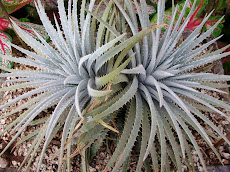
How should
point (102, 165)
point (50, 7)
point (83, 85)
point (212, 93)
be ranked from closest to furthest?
point (83, 85)
point (102, 165)
point (212, 93)
point (50, 7)

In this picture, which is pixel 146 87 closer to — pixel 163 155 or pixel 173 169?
pixel 163 155

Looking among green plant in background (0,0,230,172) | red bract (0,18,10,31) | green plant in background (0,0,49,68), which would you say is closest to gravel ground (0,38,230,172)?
green plant in background (0,0,230,172)

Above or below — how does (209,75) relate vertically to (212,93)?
above

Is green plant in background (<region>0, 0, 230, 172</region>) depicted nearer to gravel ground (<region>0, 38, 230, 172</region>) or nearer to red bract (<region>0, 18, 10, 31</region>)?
gravel ground (<region>0, 38, 230, 172</region>)

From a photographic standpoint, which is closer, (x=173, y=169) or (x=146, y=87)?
(x=146, y=87)

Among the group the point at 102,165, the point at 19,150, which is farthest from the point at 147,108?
the point at 19,150

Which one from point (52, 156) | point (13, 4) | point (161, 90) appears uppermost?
point (13, 4)

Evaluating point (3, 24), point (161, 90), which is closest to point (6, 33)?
point (3, 24)

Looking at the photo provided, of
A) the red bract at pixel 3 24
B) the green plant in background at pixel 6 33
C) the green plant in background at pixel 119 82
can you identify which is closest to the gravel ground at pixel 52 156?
the green plant in background at pixel 119 82

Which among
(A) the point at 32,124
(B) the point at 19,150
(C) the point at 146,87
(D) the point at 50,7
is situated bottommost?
(B) the point at 19,150

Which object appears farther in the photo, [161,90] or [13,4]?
[13,4]

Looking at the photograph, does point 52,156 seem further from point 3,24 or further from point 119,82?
point 3,24
